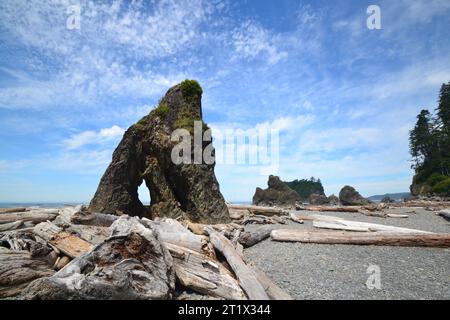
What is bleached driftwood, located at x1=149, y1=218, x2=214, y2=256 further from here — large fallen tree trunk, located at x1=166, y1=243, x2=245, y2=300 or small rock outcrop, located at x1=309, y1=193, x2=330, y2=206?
small rock outcrop, located at x1=309, y1=193, x2=330, y2=206

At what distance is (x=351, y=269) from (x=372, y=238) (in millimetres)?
3362

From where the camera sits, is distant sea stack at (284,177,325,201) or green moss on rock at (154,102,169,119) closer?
green moss on rock at (154,102,169,119)

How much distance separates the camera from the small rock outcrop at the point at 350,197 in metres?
43.0

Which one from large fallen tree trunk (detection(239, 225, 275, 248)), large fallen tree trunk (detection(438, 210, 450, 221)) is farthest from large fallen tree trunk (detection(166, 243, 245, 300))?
large fallen tree trunk (detection(438, 210, 450, 221))

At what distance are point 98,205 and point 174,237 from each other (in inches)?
401

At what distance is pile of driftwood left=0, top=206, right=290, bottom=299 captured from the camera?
4.27m

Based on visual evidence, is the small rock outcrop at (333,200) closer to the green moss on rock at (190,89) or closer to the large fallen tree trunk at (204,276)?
the green moss on rock at (190,89)

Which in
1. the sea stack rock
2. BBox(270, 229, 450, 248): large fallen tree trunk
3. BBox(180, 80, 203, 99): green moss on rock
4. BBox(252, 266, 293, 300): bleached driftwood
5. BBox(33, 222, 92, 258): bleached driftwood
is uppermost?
BBox(180, 80, 203, 99): green moss on rock

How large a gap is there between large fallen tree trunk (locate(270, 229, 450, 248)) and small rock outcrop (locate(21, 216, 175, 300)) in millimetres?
6805

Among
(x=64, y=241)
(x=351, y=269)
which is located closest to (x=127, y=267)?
(x=64, y=241)

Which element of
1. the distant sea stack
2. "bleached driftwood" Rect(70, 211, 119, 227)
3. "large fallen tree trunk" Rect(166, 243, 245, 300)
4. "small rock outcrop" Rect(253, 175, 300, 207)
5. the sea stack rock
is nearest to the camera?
"large fallen tree trunk" Rect(166, 243, 245, 300)

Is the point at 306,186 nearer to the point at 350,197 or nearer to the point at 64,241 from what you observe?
the point at 350,197

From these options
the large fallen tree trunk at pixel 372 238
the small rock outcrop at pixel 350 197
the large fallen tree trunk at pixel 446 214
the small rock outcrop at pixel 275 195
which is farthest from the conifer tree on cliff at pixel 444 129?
the large fallen tree trunk at pixel 372 238
